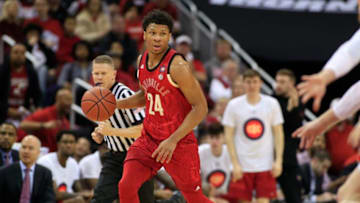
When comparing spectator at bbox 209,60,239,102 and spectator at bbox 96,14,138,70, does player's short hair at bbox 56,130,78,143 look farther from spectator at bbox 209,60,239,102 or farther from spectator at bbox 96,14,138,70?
spectator at bbox 209,60,239,102

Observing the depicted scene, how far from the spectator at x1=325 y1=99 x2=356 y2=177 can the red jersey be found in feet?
22.7

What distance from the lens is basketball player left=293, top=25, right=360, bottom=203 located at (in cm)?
421

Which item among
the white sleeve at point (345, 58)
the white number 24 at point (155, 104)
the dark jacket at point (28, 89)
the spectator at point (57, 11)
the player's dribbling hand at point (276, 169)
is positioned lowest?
the player's dribbling hand at point (276, 169)

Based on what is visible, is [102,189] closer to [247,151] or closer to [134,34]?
[247,151]

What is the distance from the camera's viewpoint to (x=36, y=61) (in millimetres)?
12016

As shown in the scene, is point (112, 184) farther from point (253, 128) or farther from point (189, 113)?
point (253, 128)

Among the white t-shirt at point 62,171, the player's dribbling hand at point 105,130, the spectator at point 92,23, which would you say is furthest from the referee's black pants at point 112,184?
the spectator at point 92,23

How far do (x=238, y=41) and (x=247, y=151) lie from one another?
20.4 feet

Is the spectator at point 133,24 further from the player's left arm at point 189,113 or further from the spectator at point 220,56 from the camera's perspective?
the player's left arm at point 189,113

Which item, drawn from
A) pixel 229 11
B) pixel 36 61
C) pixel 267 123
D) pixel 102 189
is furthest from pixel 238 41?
pixel 102 189

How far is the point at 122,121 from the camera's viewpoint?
6.86 m

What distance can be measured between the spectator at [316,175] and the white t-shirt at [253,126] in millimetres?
2034

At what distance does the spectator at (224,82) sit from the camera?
517 inches

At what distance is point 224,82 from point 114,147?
22.5 ft
